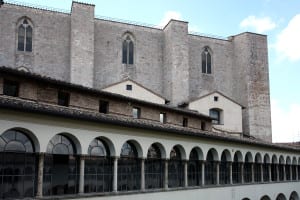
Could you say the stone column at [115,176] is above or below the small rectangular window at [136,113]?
below

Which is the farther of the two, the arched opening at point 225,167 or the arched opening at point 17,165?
the arched opening at point 225,167

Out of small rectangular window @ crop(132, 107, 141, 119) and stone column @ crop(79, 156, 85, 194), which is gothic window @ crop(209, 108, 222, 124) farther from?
stone column @ crop(79, 156, 85, 194)

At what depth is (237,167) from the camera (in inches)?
1187

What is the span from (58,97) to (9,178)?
549 centimetres

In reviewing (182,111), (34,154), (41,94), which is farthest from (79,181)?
(182,111)

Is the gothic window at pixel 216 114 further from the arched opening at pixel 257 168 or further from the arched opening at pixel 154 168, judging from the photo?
the arched opening at pixel 154 168

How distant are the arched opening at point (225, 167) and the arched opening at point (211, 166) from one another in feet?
3.82

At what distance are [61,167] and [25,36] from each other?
19.6m

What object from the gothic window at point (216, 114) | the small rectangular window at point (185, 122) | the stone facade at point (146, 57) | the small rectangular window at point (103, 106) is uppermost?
the stone facade at point (146, 57)

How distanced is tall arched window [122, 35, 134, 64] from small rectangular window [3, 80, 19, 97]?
2134cm

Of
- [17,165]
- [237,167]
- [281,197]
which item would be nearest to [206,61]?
[281,197]

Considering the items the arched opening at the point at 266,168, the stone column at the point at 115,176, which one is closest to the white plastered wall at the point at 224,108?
the arched opening at the point at 266,168

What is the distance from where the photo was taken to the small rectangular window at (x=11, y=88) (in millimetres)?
17656

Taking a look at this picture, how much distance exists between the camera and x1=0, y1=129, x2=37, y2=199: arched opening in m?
15.2
